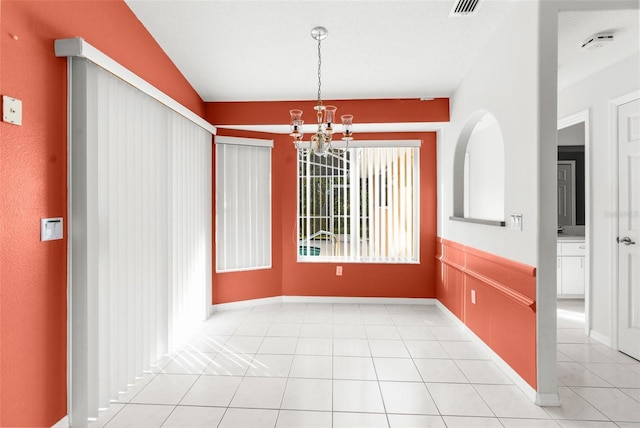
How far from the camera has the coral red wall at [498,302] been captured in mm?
2201

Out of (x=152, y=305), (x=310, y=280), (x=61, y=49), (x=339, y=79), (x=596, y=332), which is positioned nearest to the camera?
(x=61, y=49)

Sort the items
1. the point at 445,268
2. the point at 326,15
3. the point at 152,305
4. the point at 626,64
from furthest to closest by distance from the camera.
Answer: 1. the point at 445,268
2. the point at 626,64
3. the point at 152,305
4. the point at 326,15

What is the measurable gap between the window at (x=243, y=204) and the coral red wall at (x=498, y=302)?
2386 mm

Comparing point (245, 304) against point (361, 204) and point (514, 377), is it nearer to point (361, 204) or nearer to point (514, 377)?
point (361, 204)

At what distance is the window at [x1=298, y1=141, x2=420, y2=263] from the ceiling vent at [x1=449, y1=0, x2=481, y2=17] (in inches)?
81.6

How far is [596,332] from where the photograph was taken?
3.21m

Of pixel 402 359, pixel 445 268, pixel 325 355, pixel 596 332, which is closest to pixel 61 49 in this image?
pixel 325 355

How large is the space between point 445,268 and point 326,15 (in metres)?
3.06

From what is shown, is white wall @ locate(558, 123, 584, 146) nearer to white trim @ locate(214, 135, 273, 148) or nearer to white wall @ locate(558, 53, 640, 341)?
white wall @ locate(558, 53, 640, 341)

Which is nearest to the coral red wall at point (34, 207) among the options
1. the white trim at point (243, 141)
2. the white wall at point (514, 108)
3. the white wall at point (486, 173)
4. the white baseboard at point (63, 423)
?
the white baseboard at point (63, 423)

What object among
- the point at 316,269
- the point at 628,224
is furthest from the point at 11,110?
the point at 628,224

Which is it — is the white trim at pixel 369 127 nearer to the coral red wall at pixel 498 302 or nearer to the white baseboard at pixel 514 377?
the coral red wall at pixel 498 302

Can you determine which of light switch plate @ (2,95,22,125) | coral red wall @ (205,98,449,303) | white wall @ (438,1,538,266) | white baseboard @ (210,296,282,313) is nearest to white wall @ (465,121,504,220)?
coral red wall @ (205,98,449,303)

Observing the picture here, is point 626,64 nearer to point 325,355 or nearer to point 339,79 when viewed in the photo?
point 339,79
